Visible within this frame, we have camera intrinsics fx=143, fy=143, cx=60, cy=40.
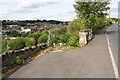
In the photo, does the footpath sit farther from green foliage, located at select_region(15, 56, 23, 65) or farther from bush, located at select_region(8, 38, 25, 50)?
bush, located at select_region(8, 38, 25, 50)

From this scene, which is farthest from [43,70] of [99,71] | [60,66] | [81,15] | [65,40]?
[81,15]

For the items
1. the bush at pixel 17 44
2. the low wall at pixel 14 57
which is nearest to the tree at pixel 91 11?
the low wall at pixel 14 57

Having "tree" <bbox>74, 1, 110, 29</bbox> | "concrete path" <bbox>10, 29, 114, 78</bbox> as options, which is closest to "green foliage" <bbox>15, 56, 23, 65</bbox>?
"concrete path" <bbox>10, 29, 114, 78</bbox>

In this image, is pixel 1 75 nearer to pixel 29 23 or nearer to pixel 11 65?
pixel 11 65

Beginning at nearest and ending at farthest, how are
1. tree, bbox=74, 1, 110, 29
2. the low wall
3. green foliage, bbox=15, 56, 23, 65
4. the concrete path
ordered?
the concrete path < the low wall < green foliage, bbox=15, 56, 23, 65 < tree, bbox=74, 1, 110, 29

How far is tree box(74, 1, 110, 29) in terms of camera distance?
18339 millimetres

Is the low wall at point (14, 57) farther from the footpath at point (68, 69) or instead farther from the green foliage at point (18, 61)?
the footpath at point (68, 69)

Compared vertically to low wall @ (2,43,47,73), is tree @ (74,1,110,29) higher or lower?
higher

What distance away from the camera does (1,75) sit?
5.94 m

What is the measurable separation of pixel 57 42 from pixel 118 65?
702 centimetres

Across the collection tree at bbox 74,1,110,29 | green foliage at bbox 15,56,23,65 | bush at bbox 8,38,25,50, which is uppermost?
tree at bbox 74,1,110,29

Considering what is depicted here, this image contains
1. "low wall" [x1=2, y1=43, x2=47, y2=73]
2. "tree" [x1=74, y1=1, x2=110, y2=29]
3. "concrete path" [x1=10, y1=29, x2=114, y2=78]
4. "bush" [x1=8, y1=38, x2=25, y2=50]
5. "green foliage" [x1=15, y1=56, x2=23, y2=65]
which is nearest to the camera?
"concrete path" [x1=10, y1=29, x2=114, y2=78]

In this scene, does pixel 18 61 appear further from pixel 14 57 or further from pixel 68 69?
pixel 68 69

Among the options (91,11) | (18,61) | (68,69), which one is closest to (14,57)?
(18,61)
